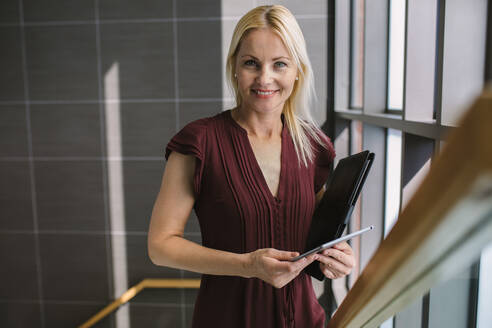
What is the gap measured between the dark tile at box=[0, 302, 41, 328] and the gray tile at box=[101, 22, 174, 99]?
6.00ft

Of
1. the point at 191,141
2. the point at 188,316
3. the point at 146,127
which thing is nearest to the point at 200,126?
the point at 191,141

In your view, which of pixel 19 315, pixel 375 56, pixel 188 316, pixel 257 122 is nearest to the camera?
pixel 257 122

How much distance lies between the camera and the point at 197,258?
103 centimetres

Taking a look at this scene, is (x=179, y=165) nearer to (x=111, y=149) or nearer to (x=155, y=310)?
(x=155, y=310)

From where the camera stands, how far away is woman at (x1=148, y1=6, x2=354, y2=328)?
108 centimetres

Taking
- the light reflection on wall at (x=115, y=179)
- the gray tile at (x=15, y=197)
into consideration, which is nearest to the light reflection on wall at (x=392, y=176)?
the light reflection on wall at (x=115, y=179)

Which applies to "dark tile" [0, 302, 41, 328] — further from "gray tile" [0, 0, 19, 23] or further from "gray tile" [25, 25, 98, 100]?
"gray tile" [0, 0, 19, 23]

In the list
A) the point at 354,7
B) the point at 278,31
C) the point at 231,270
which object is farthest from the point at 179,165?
the point at 354,7

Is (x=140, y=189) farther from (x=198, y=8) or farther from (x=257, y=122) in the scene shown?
(x=257, y=122)

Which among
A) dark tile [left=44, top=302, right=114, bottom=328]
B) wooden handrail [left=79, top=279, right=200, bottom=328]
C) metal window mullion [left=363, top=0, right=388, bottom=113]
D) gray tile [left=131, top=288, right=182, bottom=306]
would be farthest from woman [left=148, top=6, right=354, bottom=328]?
dark tile [left=44, top=302, right=114, bottom=328]

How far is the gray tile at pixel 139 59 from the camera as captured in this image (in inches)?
114

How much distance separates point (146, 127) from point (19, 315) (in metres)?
1.84

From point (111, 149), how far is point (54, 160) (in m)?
0.45

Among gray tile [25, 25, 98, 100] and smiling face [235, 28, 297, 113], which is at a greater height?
gray tile [25, 25, 98, 100]
